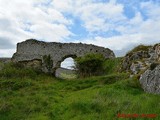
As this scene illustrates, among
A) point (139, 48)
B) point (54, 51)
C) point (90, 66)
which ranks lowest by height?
point (90, 66)

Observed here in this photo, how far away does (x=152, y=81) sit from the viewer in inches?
448

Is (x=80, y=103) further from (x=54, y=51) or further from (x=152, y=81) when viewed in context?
(x=54, y=51)

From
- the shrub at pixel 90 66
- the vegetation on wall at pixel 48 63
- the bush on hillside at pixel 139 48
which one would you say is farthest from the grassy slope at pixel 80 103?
the vegetation on wall at pixel 48 63

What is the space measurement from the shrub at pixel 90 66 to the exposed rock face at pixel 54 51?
557 cm

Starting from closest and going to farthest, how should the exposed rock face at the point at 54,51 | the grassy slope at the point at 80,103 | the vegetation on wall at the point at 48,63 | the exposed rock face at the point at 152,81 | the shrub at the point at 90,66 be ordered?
1. the grassy slope at the point at 80,103
2. the exposed rock face at the point at 152,81
3. the shrub at the point at 90,66
4. the vegetation on wall at the point at 48,63
5. the exposed rock face at the point at 54,51

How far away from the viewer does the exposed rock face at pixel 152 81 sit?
10.9 metres

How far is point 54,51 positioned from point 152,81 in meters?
22.1

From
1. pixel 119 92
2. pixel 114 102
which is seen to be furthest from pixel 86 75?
pixel 114 102

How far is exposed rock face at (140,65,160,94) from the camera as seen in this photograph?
1086cm

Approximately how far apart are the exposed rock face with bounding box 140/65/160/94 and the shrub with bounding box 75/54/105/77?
43.3 ft

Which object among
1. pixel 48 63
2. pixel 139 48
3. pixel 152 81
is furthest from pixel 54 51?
pixel 152 81

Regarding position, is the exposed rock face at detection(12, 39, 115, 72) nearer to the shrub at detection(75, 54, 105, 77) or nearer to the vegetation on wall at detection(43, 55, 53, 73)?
the vegetation on wall at detection(43, 55, 53, 73)

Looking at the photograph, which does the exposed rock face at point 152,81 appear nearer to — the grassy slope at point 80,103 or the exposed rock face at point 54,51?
the grassy slope at point 80,103

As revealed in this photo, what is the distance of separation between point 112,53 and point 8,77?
12845mm
